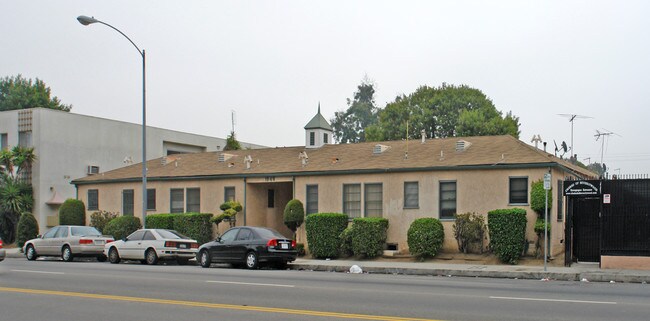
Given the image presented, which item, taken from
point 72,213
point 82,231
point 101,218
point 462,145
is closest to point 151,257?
point 82,231

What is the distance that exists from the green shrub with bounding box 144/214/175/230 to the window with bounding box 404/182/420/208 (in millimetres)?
11398

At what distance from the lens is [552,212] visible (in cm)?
2447

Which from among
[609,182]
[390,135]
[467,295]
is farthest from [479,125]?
[467,295]

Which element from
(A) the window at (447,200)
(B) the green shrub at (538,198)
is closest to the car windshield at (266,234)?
(A) the window at (447,200)

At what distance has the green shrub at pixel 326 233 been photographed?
1086 inches

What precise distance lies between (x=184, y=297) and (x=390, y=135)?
152ft

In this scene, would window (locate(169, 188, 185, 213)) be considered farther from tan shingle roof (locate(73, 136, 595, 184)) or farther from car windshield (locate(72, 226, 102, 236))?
car windshield (locate(72, 226, 102, 236))

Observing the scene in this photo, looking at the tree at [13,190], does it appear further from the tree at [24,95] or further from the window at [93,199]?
the tree at [24,95]

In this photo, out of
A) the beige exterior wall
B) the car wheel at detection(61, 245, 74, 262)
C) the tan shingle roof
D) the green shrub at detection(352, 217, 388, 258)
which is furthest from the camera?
the car wheel at detection(61, 245, 74, 262)

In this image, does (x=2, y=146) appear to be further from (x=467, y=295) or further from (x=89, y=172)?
(x=467, y=295)

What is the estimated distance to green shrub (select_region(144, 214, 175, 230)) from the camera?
32.5m

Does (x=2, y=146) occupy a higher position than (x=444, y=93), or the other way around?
(x=444, y=93)

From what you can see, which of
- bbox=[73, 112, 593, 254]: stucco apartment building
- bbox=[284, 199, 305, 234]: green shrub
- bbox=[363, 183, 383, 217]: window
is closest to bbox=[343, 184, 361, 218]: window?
bbox=[73, 112, 593, 254]: stucco apartment building

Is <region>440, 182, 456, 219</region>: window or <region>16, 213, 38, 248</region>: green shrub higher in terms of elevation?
<region>440, 182, 456, 219</region>: window
